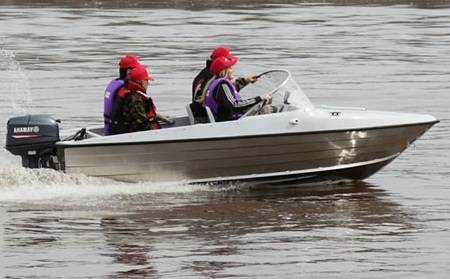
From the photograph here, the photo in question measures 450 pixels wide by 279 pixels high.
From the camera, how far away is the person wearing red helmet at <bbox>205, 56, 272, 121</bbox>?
15109 mm

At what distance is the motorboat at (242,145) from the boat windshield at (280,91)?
0.04 feet

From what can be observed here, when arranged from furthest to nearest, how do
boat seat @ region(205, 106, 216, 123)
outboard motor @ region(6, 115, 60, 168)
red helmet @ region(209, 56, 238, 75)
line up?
red helmet @ region(209, 56, 238, 75), boat seat @ region(205, 106, 216, 123), outboard motor @ region(6, 115, 60, 168)

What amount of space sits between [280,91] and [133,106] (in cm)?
152

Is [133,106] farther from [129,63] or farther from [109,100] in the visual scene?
[129,63]

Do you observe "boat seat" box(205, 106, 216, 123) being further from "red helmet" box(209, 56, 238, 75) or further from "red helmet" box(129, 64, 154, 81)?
"red helmet" box(129, 64, 154, 81)

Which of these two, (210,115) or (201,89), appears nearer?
(210,115)

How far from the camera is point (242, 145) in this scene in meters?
14.9

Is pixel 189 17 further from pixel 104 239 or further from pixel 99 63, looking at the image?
pixel 104 239

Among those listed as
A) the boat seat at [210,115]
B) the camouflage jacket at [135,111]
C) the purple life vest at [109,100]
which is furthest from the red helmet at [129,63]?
the boat seat at [210,115]

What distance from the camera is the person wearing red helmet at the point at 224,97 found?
15109 millimetres

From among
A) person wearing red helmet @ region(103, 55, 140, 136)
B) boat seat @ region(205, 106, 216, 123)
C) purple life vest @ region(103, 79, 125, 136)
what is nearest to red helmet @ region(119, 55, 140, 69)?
person wearing red helmet @ region(103, 55, 140, 136)

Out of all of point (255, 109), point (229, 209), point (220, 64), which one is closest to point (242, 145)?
point (255, 109)

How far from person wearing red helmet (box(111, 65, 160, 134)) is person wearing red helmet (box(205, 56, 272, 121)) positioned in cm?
64

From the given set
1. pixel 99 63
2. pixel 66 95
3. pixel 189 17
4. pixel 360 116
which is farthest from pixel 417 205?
pixel 189 17
